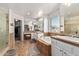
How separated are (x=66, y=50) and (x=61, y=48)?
182mm

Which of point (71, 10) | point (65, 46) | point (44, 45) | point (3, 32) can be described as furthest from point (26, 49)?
point (71, 10)

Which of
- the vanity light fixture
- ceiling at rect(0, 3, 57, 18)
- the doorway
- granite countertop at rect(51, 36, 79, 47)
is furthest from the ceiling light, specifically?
the doorway

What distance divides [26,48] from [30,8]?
90 cm

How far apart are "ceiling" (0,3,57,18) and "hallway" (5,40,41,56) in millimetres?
626

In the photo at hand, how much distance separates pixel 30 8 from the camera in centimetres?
244

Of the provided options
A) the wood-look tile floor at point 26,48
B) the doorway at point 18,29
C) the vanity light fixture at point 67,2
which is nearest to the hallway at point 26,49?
the wood-look tile floor at point 26,48

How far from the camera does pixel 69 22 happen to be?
235cm

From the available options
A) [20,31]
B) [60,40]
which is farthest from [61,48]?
[20,31]

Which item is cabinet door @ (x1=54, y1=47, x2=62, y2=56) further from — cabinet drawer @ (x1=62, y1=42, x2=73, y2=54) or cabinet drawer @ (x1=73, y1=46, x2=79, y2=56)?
cabinet drawer @ (x1=73, y1=46, x2=79, y2=56)

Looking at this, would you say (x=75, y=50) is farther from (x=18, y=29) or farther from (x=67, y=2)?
(x=18, y=29)

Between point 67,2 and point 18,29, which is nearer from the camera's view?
point 67,2

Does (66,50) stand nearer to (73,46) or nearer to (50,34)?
(73,46)

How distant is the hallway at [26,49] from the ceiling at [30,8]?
63 centimetres

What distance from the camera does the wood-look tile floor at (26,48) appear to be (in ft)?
8.03
